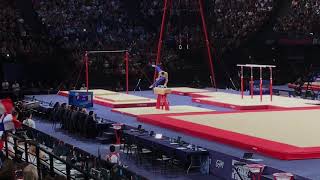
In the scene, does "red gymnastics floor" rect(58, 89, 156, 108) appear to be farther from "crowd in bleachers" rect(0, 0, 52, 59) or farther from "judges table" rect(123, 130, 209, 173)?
"judges table" rect(123, 130, 209, 173)

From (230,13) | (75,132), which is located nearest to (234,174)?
(75,132)

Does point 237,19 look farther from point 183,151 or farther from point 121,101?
point 183,151

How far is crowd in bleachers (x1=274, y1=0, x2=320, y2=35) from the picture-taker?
30953 millimetres

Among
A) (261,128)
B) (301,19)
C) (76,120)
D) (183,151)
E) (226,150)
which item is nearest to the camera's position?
(183,151)

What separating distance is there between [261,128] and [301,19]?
64.5 ft

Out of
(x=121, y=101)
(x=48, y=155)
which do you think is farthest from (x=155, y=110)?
(x=48, y=155)

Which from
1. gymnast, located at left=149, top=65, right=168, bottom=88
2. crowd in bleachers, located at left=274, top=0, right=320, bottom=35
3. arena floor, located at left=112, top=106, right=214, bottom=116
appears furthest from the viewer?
crowd in bleachers, located at left=274, top=0, right=320, bottom=35

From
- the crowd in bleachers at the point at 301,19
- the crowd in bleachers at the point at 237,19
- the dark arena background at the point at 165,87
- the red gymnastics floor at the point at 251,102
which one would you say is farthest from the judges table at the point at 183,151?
the crowd in bleachers at the point at 301,19

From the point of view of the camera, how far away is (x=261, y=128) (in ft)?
43.4

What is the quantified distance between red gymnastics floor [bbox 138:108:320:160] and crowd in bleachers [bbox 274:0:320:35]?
14936mm

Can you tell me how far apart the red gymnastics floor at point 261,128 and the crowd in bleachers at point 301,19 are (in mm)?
14936

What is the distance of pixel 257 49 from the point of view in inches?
1202

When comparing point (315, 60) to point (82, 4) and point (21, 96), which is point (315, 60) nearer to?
point (82, 4)

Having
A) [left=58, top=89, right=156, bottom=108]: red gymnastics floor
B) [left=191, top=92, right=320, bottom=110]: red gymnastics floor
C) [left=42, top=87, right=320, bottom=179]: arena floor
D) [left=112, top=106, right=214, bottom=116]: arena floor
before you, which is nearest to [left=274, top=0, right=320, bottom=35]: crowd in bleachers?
[left=191, top=92, right=320, bottom=110]: red gymnastics floor
